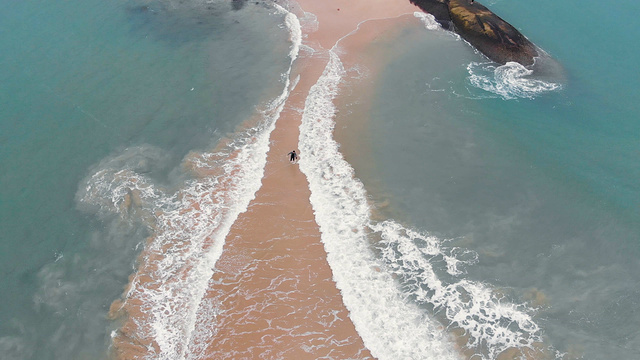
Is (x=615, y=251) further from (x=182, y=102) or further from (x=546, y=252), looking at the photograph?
(x=182, y=102)

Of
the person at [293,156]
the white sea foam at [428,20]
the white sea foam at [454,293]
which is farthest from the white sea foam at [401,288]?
the white sea foam at [428,20]

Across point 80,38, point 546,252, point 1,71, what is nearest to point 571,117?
point 546,252

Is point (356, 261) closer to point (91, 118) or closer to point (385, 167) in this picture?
point (385, 167)

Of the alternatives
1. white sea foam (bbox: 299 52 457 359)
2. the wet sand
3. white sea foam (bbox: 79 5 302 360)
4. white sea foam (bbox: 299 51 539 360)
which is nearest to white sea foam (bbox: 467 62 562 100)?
white sea foam (bbox: 299 52 457 359)

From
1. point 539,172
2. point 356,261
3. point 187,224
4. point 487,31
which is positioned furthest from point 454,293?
point 487,31

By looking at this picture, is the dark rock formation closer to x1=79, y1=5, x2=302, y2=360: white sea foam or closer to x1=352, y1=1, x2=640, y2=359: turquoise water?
x1=352, y1=1, x2=640, y2=359: turquoise water

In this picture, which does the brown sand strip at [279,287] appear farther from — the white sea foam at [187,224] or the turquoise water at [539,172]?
the turquoise water at [539,172]
